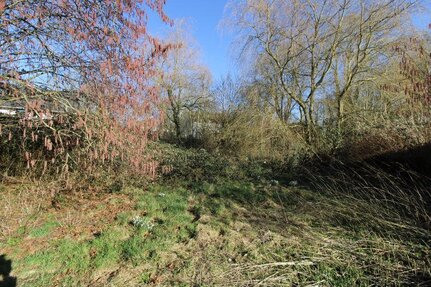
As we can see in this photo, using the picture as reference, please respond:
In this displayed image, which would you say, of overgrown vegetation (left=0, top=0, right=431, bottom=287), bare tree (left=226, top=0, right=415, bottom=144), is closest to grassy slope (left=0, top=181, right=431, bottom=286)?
overgrown vegetation (left=0, top=0, right=431, bottom=287)

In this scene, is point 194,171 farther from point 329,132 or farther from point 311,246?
point 311,246

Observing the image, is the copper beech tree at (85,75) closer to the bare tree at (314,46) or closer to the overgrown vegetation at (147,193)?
the overgrown vegetation at (147,193)

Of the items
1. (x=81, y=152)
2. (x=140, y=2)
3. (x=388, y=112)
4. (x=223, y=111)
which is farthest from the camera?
(x=223, y=111)

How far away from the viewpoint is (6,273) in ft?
14.9

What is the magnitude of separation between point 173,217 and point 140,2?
3388mm

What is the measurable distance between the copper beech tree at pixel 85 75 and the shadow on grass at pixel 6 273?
134 cm

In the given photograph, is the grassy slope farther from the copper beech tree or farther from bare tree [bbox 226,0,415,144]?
bare tree [bbox 226,0,415,144]

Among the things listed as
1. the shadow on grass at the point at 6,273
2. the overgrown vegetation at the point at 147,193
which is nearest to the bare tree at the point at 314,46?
the overgrown vegetation at the point at 147,193

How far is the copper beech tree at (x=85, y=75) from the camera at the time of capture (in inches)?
195

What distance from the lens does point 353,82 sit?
12258 millimetres

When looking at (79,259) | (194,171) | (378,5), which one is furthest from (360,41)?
(79,259)

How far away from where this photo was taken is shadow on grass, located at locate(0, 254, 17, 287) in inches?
169

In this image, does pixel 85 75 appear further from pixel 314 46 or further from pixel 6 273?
pixel 314 46

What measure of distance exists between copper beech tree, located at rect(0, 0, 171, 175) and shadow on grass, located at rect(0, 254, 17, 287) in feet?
4.40
